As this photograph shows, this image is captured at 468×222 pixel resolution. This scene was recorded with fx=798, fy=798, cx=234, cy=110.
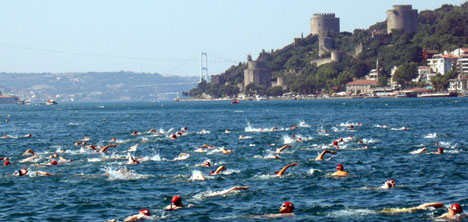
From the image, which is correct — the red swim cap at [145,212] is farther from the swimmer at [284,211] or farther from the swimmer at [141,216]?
the swimmer at [284,211]

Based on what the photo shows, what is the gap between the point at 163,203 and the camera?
2933 centimetres

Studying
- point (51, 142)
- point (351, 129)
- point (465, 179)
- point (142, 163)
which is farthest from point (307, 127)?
point (465, 179)

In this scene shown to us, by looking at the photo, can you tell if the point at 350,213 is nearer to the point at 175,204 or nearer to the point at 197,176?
the point at 175,204

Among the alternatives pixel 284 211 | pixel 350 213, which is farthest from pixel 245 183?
pixel 350 213

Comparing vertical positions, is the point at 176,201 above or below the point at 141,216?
above

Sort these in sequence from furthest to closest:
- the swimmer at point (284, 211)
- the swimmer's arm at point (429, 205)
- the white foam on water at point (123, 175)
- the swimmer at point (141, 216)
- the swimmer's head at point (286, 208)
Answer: the white foam on water at point (123, 175)
the swimmer's arm at point (429, 205)
the swimmer's head at point (286, 208)
the swimmer at point (284, 211)
the swimmer at point (141, 216)

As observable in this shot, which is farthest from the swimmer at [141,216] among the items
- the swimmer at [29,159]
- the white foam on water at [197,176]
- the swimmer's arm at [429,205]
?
the swimmer at [29,159]

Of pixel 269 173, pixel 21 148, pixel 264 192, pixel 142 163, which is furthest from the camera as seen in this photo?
pixel 21 148

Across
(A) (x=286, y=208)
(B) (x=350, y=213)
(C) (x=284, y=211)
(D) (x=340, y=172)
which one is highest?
(D) (x=340, y=172)

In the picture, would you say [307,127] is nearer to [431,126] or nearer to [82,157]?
[431,126]

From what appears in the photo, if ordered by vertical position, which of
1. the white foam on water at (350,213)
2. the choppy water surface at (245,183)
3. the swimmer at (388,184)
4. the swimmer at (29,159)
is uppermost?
the swimmer at (29,159)

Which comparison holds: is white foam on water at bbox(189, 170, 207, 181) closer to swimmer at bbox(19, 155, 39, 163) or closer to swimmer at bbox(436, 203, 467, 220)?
swimmer at bbox(436, 203, 467, 220)

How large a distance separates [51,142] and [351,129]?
2576 centimetres

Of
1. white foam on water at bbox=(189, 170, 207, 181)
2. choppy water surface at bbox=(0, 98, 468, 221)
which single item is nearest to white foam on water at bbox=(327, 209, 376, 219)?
choppy water surface at bbox=(0, 98, 468, 221)
